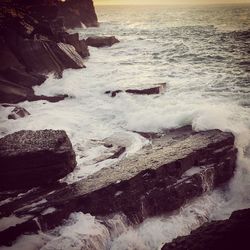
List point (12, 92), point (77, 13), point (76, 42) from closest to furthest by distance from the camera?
point (12, 92), point (76, 42), point (77, 13)

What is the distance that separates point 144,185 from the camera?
5.75 m

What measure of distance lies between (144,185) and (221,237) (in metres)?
2.03

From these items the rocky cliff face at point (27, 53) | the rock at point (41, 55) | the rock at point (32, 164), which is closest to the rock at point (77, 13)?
the rocky cliff face at point (27, 53)

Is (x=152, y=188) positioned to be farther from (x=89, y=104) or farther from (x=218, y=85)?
(x=218, y=85)

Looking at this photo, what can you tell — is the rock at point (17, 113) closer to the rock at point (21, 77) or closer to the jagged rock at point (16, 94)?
the jagged rock at point (16, 94)

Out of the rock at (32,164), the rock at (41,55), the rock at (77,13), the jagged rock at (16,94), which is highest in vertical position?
the rock at (77,13)

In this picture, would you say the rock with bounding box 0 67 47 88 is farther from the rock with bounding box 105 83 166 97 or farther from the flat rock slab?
the flat rock slab

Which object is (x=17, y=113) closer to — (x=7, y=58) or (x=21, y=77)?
(x=21, y=77)

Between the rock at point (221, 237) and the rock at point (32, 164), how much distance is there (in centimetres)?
256

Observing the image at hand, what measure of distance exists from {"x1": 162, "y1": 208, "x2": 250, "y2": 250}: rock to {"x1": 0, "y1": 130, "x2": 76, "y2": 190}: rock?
256 cm

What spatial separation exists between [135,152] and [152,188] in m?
1.27

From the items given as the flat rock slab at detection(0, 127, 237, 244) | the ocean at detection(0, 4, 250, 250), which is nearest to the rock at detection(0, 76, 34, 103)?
the ocean at detection(0, 4, 250, 250)

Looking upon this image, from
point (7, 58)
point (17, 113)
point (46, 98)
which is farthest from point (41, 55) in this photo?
point (17, 113)

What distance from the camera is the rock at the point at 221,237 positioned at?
3861mm
